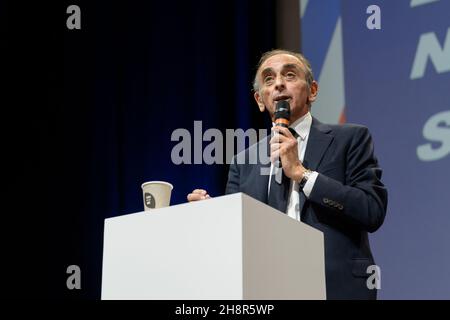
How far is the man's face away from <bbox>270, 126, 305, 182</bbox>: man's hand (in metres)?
0.30

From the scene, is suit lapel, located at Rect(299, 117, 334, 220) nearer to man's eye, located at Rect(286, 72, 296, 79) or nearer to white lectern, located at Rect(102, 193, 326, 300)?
man's eye, located at Rect(286, 72, 296, 79)

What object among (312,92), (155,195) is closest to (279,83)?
(312,92)

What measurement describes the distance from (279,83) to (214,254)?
98 centimetres

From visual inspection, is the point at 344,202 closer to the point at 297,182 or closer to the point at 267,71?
the point at 297,182

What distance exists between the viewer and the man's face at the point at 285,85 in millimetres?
2154

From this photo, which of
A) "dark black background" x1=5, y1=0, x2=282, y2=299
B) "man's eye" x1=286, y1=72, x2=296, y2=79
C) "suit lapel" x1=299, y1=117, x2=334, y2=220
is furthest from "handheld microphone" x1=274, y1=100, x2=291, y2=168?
"dark black background" x1=5, y1=0, x2=282, y2=299

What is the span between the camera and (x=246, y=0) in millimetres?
3711

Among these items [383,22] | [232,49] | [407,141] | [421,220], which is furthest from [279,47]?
[421,220]

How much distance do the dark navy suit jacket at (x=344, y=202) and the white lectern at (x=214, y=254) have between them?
0.34 m

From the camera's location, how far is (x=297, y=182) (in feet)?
6.27

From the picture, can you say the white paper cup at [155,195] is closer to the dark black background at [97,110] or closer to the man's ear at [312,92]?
the man's ear at [312,92]

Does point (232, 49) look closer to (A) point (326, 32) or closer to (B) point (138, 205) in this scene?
(A) point (326, 32)

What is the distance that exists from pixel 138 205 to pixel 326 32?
1279mm
